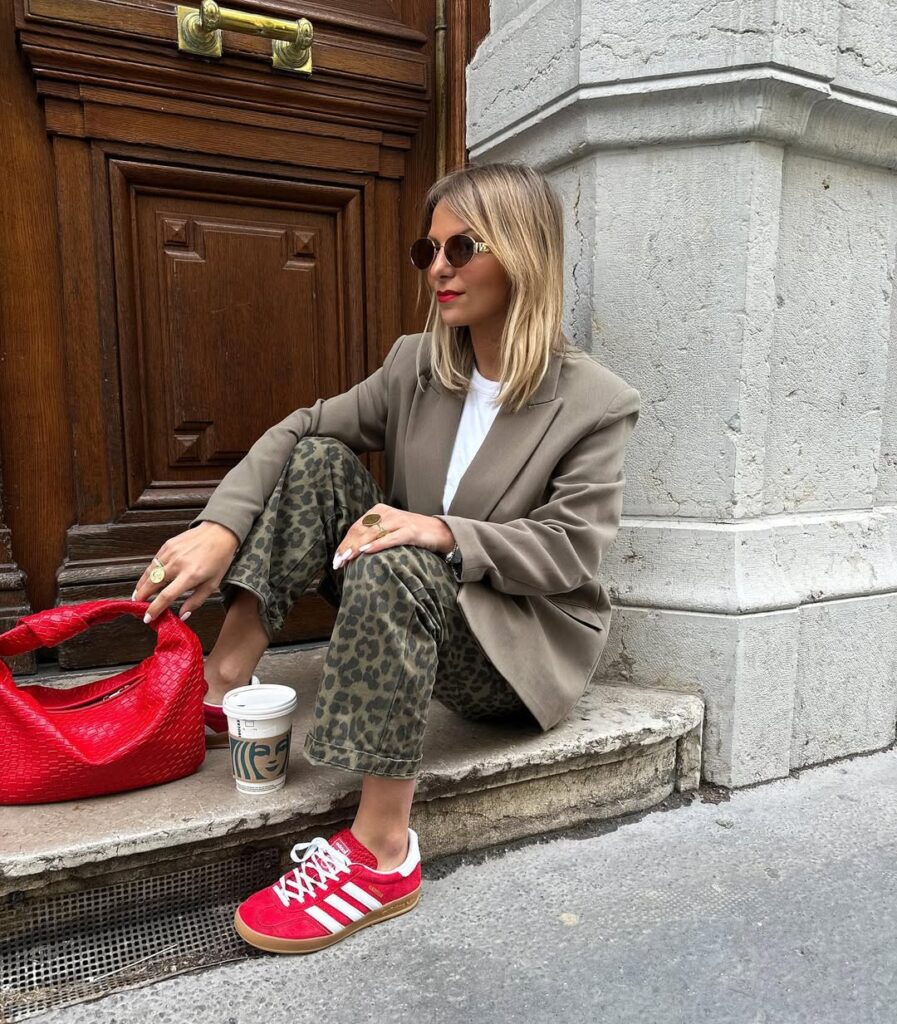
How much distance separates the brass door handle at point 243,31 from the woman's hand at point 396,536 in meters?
1.43

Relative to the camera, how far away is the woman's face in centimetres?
184

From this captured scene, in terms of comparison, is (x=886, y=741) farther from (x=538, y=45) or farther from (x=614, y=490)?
(x=538, y=45)

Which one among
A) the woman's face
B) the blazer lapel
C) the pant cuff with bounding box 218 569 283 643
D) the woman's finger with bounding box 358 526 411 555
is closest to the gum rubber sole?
the pant cuff with bounding box 218 569 283 643

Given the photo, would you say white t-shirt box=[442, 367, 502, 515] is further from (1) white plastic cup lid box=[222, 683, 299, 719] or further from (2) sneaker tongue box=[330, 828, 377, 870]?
(2) sneaker tongue box=[330, 828, 377, 870]

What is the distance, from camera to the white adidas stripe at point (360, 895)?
1.55 metres

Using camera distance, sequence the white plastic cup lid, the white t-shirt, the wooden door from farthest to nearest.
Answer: the wooden door → the white t-shirt → the white plastic cup lid

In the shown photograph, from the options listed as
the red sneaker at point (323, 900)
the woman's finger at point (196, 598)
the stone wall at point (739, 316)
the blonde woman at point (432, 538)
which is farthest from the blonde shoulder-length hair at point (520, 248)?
the red sneaker at point (323, 900)

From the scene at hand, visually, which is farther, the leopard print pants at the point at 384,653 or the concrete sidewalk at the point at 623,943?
the leopard print pants at the point at 384,653

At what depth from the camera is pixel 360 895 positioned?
1.55 meters

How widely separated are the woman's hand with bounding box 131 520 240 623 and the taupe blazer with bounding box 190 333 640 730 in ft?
0.12

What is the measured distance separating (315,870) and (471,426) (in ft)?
3.46

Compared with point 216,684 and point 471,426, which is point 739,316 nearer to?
point 471,426

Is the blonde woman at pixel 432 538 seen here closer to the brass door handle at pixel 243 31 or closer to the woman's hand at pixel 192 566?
the woman's hand at pixel 192 566

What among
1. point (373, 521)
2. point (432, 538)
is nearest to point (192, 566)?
point (373, 521)
